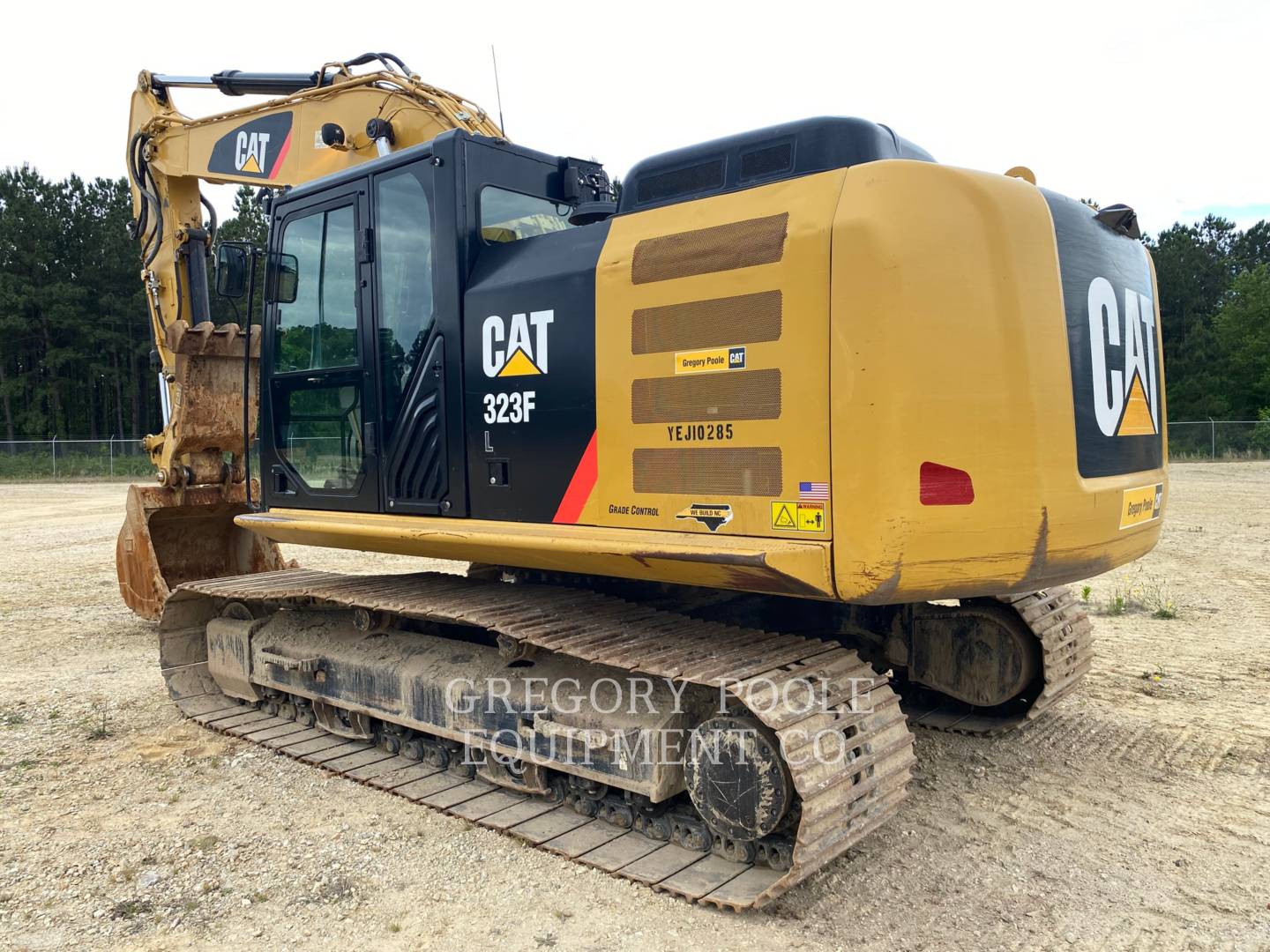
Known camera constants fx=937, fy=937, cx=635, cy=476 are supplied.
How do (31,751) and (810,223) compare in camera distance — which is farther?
(31,751)

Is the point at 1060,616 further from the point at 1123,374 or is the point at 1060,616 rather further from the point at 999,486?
the point at 999,486

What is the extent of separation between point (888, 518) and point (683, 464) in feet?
2.79

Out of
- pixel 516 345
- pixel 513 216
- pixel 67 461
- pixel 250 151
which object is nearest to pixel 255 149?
pixel 250 151

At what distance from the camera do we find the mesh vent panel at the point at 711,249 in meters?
3.34

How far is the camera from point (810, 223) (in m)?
3.23

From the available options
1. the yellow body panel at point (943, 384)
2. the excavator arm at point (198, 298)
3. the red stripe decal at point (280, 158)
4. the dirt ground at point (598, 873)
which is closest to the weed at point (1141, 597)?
the dirt ground at point (598, 873)

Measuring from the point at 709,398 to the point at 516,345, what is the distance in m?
1.04

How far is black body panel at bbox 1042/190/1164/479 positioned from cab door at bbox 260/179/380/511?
10.5 feet

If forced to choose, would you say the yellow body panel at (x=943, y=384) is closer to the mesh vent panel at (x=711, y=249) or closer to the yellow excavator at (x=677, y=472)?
the yellow excavator at (x=677, y=472)

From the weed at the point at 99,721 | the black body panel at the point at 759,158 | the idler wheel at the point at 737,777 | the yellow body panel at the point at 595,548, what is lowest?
the weed at the point at 99,721

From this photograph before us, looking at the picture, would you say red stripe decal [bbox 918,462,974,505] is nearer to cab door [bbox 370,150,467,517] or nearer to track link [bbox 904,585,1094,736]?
track link [bbox 904,585,1094,736]

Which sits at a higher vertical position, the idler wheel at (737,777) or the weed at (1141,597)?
the idler wheel at (737,777)

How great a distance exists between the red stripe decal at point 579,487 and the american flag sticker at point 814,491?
96 cm

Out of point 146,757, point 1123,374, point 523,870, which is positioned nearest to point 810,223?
point 1123,374
